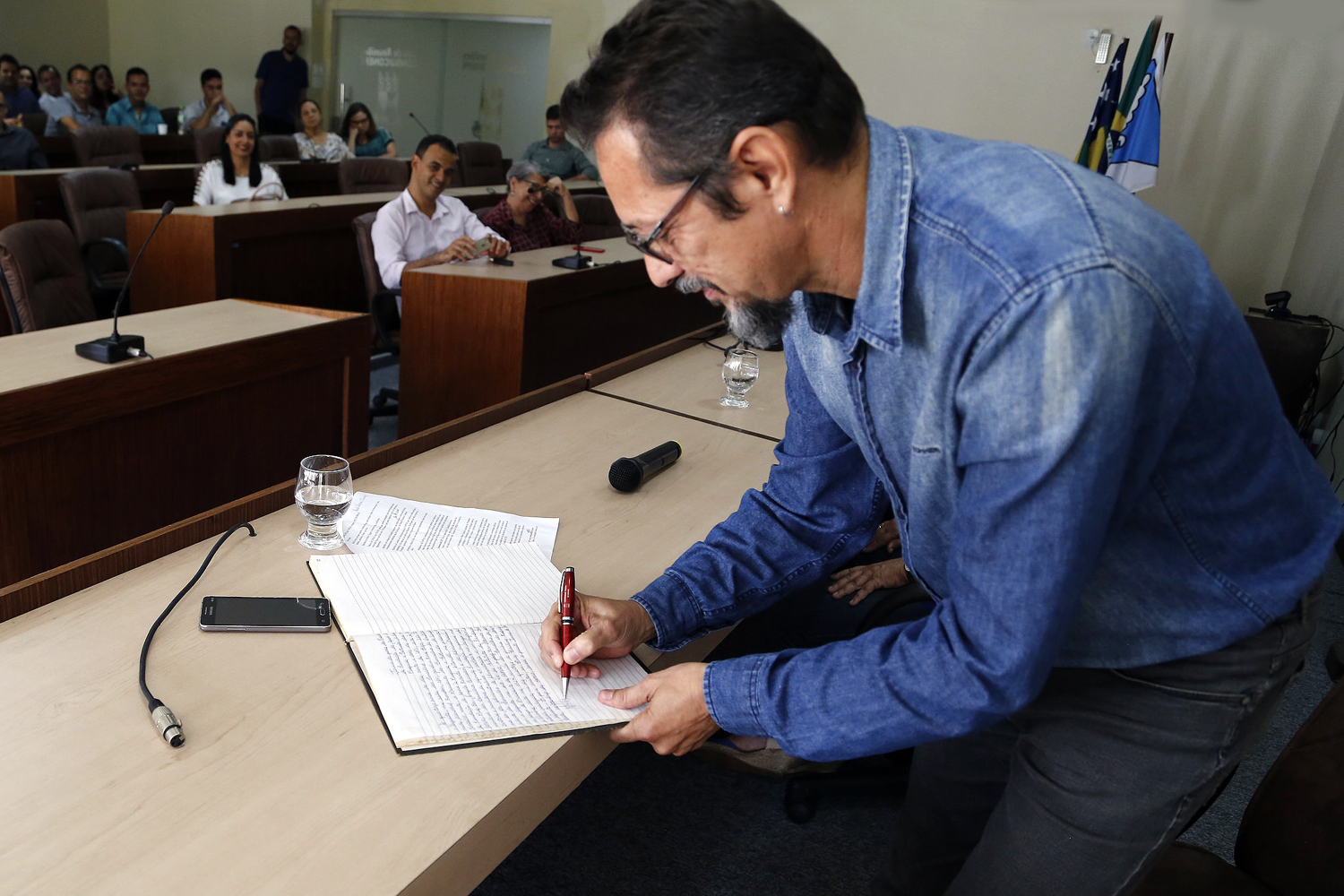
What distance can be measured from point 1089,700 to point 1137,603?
126 mm

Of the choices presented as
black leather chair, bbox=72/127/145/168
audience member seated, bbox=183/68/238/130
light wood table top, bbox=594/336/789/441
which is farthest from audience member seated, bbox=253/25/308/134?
light wood table top, bbox=594/336/789/441

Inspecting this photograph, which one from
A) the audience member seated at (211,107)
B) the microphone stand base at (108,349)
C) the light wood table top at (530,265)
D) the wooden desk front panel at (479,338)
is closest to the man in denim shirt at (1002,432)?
the microphone stand base at (108,349)

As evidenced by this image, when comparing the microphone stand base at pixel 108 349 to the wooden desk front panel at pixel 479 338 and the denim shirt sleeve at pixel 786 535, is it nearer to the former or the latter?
the wooden desk front panel at pixel 479 338

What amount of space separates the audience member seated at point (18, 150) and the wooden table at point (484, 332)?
4.20m

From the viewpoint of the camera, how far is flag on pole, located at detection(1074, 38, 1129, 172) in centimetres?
562

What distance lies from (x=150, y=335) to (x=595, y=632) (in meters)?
1.85

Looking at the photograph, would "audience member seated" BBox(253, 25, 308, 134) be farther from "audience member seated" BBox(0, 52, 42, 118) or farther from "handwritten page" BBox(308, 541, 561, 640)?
"handwritten page" BBox(308, 541, 561, 640)

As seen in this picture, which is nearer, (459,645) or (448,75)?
(459,645)

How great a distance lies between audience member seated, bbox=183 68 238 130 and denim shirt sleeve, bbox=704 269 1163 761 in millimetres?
10108

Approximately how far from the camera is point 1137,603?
2.65ft

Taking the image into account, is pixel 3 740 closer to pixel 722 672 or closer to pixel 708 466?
pixel 722 672

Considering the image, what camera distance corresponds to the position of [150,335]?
2357mm

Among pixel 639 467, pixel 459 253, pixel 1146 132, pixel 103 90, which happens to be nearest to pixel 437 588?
pixel 639 467

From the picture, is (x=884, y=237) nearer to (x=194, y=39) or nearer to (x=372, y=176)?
(x=372, y=176)
